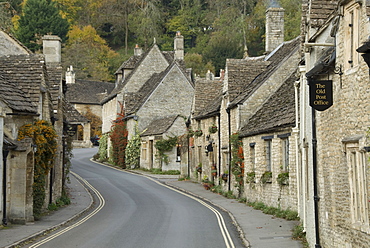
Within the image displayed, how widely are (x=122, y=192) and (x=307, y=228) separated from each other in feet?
58.0

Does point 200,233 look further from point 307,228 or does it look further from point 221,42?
point 221,42

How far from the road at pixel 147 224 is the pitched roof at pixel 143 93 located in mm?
17642

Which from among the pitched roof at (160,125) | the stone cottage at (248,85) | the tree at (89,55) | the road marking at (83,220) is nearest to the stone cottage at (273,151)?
the stone cottage at (248,85)

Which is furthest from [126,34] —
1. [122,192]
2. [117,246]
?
[117,246]

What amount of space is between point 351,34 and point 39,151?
1365cm

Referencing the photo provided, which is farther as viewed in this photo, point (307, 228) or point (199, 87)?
point (199, 87)

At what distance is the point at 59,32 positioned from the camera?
80.3m

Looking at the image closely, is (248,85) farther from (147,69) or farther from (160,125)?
(147,69)

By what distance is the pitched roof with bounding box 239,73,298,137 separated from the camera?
20.6 meters

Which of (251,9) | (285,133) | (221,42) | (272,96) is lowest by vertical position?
(285,133)

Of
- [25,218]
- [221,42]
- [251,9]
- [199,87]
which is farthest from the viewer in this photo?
[251,9]

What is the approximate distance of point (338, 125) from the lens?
11.0 m

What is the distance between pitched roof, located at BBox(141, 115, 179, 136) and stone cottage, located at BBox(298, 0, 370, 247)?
29.6 m

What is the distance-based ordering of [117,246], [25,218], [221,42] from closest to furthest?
[117,246] < [25,218] < [221,42]
